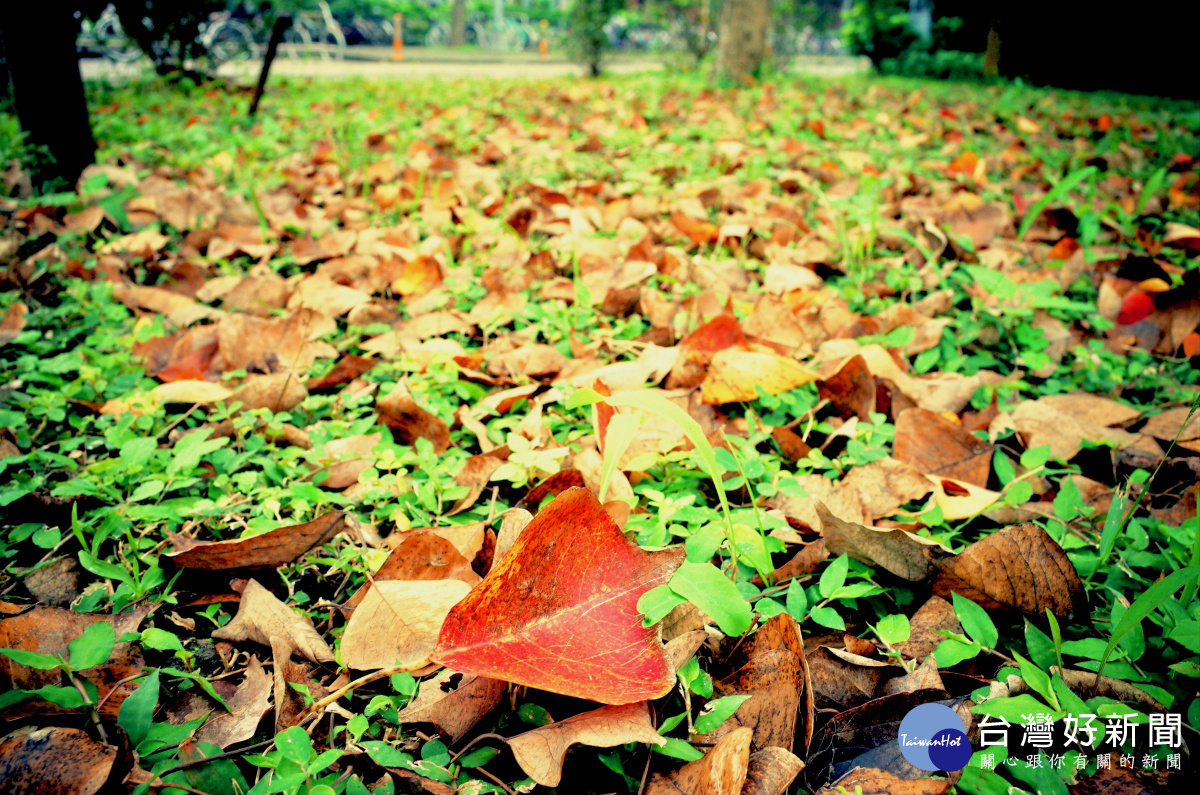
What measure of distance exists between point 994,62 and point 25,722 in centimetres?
1081

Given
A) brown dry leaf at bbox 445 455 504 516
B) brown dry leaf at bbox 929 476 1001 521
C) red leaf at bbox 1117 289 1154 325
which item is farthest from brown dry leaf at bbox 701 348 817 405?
red leaf at bbox 1117 289 1154 325

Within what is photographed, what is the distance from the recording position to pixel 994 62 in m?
8.69

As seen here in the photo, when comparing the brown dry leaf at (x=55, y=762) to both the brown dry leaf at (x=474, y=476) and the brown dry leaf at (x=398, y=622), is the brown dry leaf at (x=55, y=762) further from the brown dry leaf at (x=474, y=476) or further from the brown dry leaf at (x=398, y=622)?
the brown dry leaf at (x=474, y=476)

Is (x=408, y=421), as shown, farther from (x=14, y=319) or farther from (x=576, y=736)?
(x=14, y=319)

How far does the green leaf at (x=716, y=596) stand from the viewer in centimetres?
67

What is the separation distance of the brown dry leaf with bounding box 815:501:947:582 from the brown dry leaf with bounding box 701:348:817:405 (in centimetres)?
36

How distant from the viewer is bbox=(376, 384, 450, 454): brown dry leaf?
1131 mm

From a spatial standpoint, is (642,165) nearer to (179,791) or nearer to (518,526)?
(518,526)

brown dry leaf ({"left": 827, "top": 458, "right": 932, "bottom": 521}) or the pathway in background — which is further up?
the pathway in background

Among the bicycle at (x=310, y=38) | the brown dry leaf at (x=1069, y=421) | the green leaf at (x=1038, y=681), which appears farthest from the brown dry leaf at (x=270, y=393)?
the bicycle at (x=310, y=38)

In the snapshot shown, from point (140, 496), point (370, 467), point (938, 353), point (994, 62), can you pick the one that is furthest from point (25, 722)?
point (994, 62)

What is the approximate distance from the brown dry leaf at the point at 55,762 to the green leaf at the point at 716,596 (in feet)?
1.64

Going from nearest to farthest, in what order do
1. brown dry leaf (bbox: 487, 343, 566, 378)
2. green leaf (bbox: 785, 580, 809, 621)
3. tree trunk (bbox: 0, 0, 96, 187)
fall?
green leaf (bbox: 785, 580, 809, 621) → brown dry leaf (bbox: 487, 343, 566, 378) → tree trunk (bbox: 0, 0, 96, 187)

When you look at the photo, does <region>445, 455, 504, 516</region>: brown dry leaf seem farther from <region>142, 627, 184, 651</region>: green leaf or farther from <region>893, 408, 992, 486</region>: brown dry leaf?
<region>893, 408, 992, 486</region>: brown dry leaf
